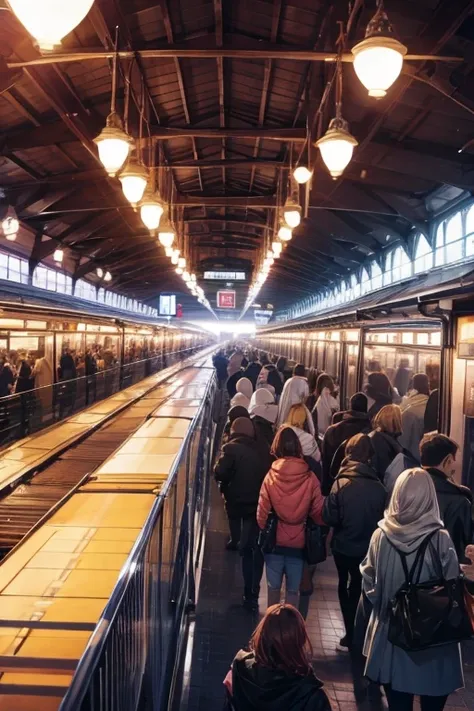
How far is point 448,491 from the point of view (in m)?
4.17

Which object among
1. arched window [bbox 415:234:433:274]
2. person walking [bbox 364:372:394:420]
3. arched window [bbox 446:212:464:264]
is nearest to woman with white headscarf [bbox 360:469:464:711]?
person walking [bbox 364:372:394:420]

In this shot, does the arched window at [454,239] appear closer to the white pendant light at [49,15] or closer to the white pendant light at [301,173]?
the white pendant light at [301,173]

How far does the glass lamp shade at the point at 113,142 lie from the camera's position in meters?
6.47

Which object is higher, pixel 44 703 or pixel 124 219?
pixel 124 219

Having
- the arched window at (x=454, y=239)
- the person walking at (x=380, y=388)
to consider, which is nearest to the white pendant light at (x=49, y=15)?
the person walking at (x=380, y=388)

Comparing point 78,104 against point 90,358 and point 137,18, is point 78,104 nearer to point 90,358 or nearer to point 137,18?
point 137,18

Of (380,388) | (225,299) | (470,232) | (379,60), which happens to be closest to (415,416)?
(380,388)

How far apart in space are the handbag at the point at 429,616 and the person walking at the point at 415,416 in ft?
12.6

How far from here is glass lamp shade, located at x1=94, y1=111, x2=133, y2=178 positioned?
6.47 metres

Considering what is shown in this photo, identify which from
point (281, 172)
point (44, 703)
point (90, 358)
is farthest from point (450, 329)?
point (90, 358)

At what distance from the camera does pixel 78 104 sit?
35.2 feet

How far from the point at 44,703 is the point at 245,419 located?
4004 mm

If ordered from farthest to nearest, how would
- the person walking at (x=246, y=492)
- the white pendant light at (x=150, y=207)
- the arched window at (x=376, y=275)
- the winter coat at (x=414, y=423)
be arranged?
the arched window at (x=376, y=275) < the white pendant light at (x=150, y=207) < the winter coat at (x=414, y=423) < the person walking at (x=246, y=492)

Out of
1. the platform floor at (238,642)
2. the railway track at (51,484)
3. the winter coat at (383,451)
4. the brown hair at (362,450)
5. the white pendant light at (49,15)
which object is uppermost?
the white pendant light at (49,15)
